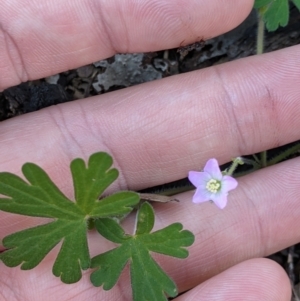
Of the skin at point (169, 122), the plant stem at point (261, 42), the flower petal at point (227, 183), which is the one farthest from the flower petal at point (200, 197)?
the plant stem at point (261, 42)

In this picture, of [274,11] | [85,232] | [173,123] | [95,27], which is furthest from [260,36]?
→ [85,232]

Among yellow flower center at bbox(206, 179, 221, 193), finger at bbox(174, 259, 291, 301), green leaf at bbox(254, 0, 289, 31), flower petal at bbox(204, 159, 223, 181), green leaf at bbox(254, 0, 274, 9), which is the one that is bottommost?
finger at bbox(174, 259, 291, 301)

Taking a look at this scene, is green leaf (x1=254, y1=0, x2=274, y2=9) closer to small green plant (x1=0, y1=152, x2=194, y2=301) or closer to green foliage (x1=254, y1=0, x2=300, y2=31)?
green foliage (x1=254, y1=0, x2=300, y2=31)

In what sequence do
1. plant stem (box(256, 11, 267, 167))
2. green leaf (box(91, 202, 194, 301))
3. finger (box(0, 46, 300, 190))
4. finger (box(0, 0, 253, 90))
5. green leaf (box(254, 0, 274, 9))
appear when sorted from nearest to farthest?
green leaf (box(91, 202, 194, 301))
finger (box(0, 0, 253, 90))
finger (box(0, 46, 300, 190))
green leaf (box(254, 0, 274, 9))
plant stem (box(256, 11, 267, 167))

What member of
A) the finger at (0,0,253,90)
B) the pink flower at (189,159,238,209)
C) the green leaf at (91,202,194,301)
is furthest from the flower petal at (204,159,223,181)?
the finger at (0,0,253,90)

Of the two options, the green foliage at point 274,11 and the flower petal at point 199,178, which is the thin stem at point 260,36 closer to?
the green foliage at point 274,11
